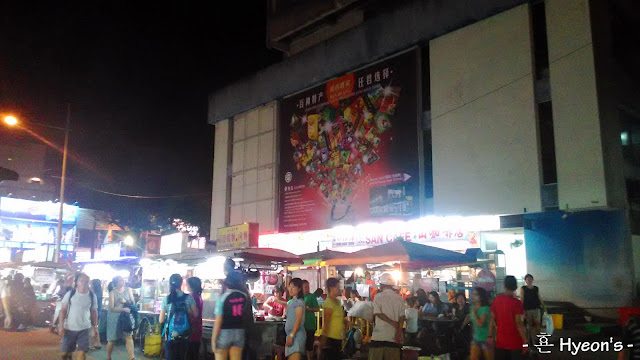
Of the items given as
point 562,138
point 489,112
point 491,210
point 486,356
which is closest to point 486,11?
point 489,112

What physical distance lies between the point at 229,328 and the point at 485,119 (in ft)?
39.9

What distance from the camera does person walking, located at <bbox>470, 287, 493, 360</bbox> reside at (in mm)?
8164

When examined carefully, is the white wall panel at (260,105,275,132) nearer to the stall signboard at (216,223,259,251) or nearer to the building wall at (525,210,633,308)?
the stall signboard at (216,223,259,251)

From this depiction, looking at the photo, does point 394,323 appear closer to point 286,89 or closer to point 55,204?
point 286,89

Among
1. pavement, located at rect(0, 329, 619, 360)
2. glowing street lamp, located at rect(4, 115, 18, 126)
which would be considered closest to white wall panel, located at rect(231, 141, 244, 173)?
glowing street lamp, located at rect(4, 115, 18, 126)

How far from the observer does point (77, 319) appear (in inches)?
358

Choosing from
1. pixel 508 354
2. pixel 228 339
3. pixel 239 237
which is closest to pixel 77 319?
pixel 228 339

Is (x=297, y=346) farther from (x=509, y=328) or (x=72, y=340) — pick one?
(x=72, y=340)

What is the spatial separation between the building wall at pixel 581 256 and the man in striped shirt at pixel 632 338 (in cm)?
925

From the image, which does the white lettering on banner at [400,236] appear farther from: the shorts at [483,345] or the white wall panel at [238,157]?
the shorts at [483,345]

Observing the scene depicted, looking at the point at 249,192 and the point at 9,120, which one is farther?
the point at 249,192

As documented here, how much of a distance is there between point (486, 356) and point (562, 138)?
873cm

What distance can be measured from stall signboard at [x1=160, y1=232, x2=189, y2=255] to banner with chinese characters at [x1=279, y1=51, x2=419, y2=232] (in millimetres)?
6134

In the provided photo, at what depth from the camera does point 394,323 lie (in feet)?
23.7
